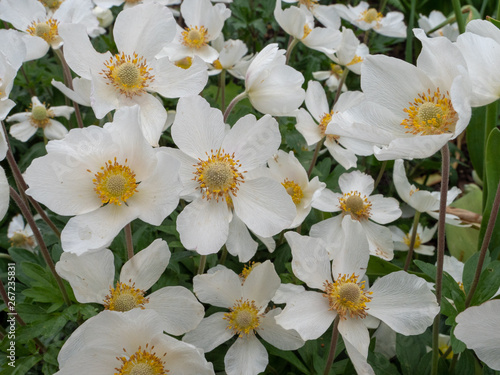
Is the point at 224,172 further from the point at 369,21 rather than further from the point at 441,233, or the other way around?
the point at 369,21

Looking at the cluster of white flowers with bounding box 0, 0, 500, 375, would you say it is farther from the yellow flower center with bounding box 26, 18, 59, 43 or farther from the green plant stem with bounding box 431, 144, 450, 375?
the yellow flower center with bounding box 26, 18, 59, 43

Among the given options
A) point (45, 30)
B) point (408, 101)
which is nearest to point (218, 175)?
point (408, 101)

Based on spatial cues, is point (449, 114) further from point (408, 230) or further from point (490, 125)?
point (408, 230)

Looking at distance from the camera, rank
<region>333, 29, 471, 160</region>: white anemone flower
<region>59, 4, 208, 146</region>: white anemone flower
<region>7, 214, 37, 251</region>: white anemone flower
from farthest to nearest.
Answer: <region>7, 214, 37, 251</region>: white anemone flower < <region>59, 4, 208, 146</region>: white anemone flower < <region>333, 29, 471, 160</region>: white anemone flower

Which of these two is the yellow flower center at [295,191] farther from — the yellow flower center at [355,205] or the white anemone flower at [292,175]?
the yellow flower center at [355,205]

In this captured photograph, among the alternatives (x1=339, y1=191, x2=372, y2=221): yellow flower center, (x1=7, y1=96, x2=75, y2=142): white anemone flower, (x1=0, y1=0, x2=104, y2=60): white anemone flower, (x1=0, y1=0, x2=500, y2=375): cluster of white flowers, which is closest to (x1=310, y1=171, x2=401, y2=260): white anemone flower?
(x1=339, y1=191, x2=372, y2=221): yellow flower center

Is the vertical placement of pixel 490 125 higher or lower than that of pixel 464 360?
higher

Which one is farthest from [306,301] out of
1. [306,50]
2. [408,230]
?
[306,50]
